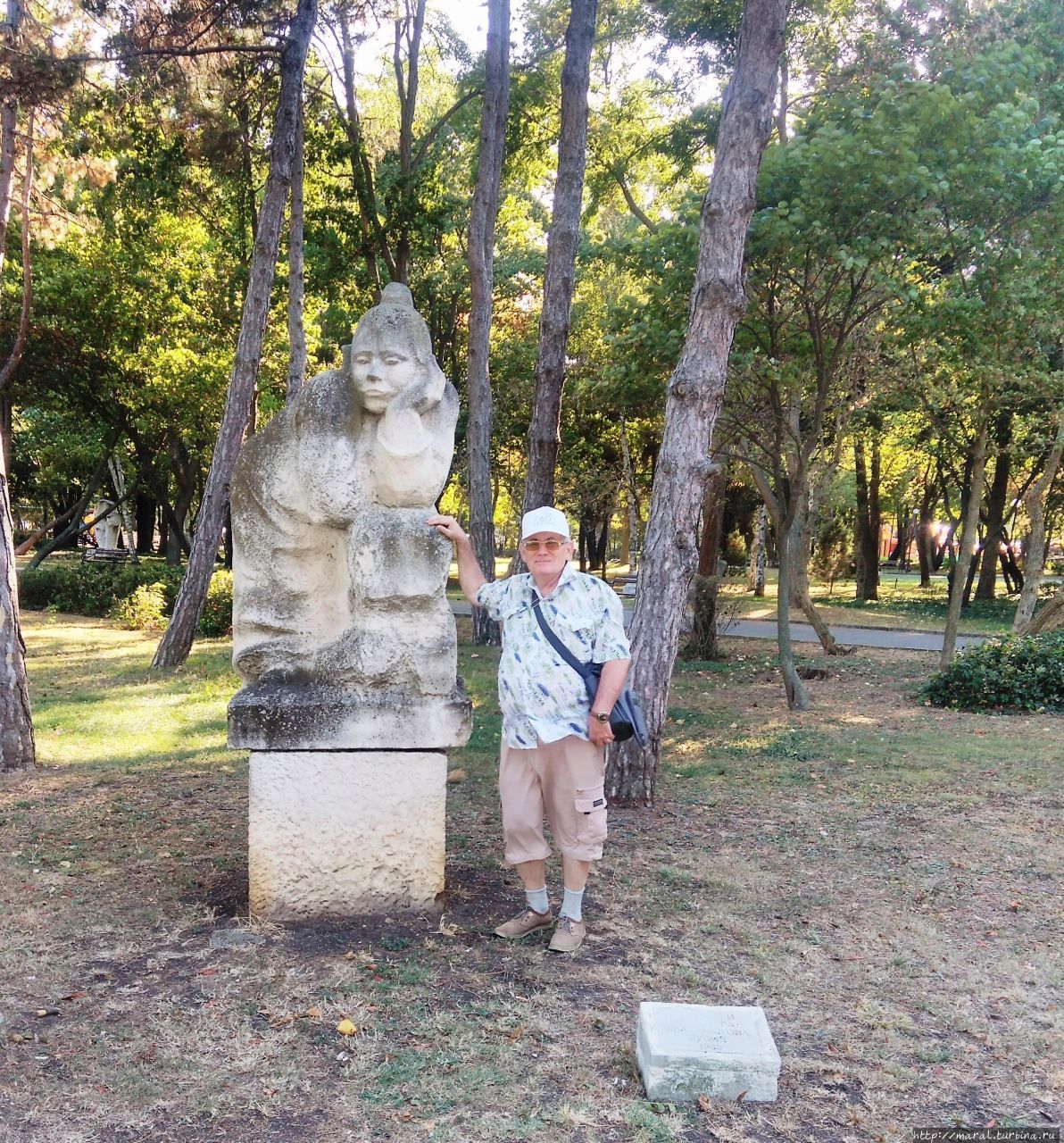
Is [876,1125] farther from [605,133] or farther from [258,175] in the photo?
[258,175]

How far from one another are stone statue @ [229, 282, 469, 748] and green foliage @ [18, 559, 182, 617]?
47.8ft

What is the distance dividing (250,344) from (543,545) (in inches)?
333

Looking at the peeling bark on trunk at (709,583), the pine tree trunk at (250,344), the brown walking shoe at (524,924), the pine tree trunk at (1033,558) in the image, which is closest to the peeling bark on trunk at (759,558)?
the peeling bark on trunk at (709,583)

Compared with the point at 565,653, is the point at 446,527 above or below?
above

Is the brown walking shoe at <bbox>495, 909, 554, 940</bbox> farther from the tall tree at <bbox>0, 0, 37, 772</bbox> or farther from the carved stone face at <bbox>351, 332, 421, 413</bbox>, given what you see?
the tall tree at <bbox>0, 0, 37, 772</bbox>

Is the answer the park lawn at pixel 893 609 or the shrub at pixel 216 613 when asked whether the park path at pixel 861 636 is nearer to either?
the park lawn at pixel 893 609

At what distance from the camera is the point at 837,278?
860 cm

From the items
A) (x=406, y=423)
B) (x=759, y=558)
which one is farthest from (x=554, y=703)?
(x=759, y=558)

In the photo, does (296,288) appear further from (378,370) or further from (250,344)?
(378,370)

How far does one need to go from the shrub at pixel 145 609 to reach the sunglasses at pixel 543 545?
562 inches

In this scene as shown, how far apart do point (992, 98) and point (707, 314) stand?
382cm

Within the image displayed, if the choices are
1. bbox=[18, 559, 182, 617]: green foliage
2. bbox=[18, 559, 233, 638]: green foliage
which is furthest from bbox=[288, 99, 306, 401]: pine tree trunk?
bbox=[18, 559, 182, 617]: green foliage

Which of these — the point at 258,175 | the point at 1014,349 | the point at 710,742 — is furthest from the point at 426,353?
the point at 258,175

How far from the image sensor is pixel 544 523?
385cm
